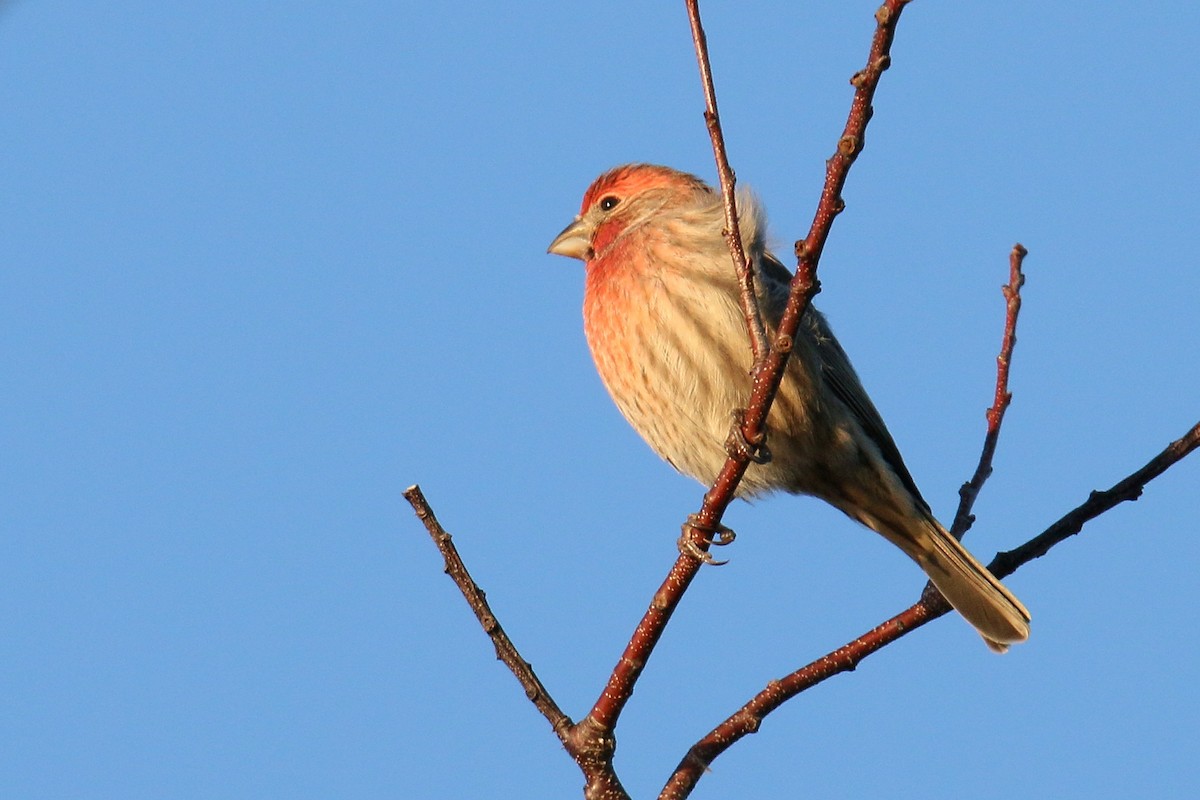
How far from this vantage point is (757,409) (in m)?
4.43

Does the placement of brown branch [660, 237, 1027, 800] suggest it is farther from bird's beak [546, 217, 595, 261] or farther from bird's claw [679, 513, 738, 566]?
bird's beak [546, 217, 595, 261]

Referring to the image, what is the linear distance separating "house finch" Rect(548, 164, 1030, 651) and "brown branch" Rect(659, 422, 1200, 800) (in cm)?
116

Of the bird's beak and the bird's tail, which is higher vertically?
the bird's beak

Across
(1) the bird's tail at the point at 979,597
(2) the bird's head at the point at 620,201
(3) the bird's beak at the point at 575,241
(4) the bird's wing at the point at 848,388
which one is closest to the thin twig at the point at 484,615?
(1) the bird's tail at the point at 979,597

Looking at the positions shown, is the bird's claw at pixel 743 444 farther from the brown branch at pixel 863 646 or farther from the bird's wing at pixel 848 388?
the bird's wing at pixel 848 388

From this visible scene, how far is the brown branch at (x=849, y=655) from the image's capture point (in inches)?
176

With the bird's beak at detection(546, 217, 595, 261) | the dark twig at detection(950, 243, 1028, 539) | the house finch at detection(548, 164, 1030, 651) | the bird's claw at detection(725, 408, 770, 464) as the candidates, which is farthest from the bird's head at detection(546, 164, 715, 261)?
the bird's claw at detection(725, 408, 770, 464)

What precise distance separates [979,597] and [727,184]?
3001mm

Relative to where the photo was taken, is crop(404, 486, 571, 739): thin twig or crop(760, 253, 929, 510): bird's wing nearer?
crop(404, 486, 571, 739): thin twig

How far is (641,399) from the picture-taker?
21.8 feet

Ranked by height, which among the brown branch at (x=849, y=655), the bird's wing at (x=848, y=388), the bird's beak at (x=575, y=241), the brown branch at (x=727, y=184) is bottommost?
the brown branch at (x=849, y=655)

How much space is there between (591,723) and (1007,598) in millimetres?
2646

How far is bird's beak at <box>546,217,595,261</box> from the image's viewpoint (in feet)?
25.9

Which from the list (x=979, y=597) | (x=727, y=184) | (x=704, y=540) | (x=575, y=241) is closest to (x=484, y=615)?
(x=704, y=540)
